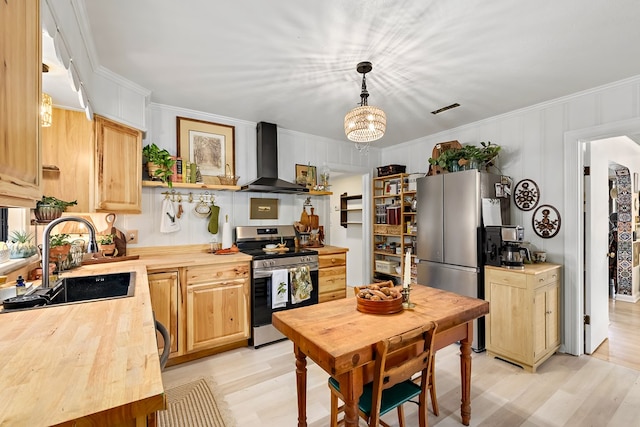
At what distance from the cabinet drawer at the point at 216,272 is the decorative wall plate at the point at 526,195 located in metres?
2.99

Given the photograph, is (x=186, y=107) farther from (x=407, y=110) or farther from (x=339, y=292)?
(x=339, y=292)

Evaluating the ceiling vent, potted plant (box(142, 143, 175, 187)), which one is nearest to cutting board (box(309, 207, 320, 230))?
potted plant (box(142, 143, 175, 187))

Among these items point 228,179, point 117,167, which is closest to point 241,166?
point 228,179

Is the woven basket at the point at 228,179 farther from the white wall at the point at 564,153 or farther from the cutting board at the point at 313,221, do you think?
the white wall at the point at 564,153

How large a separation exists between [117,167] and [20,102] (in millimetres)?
1813

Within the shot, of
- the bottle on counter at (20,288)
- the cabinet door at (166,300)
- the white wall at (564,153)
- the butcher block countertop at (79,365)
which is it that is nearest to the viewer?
the butcher block countertop at (79,365)

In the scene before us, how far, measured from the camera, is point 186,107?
316 centimetres

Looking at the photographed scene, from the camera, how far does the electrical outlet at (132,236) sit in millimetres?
2908

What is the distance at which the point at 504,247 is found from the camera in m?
2.84

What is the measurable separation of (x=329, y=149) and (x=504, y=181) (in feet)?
7.36

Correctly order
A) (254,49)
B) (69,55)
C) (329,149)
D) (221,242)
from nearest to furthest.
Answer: (69,55) < (254,49) < (221,242) < (329,149)

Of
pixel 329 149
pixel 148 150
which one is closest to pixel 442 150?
pixel 329 149

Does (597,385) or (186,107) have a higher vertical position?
(186,107)

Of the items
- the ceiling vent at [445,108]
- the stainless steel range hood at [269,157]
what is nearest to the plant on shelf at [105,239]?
the stainless steel range hood at [269,157]
